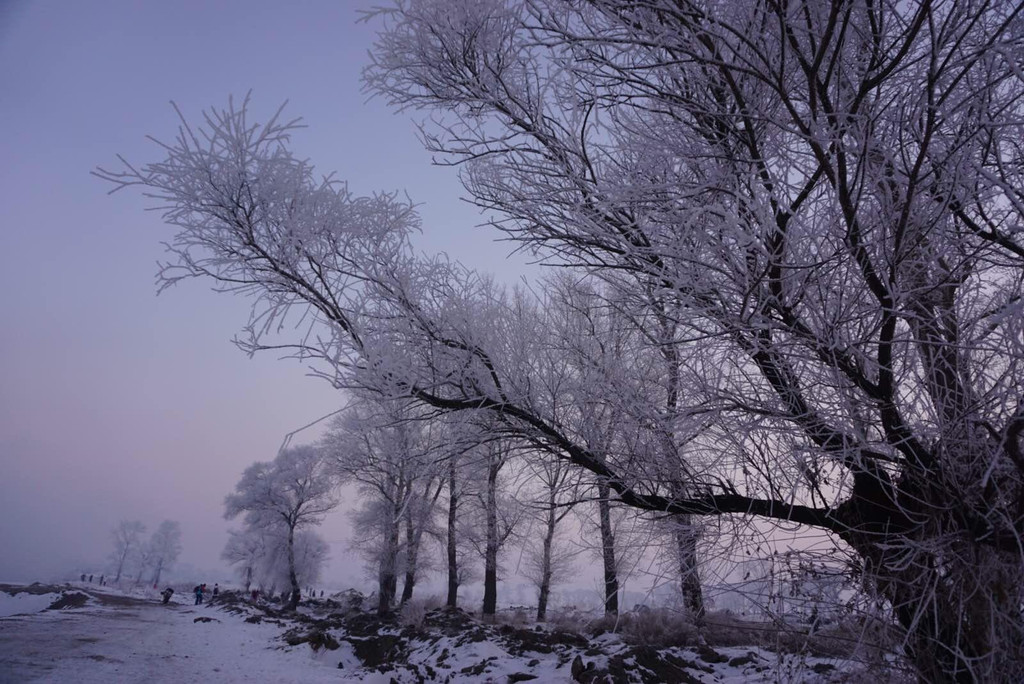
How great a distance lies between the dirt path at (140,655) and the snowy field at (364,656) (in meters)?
0.03

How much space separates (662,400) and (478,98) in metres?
2.52

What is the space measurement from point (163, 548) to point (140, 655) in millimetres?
73110

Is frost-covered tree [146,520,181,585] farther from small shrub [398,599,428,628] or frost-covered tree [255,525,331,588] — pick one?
small shrub [398,599,428,628]

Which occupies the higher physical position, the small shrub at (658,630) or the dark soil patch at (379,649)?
the small shrub at (658,630)

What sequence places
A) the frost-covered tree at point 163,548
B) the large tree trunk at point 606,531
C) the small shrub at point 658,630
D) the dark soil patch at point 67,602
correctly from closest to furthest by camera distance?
the large tree trunk at point 606,531 < the small shrub at point 658,630 < the dark soil patch at point 67,602 < the frost-covered tree at point 163,548

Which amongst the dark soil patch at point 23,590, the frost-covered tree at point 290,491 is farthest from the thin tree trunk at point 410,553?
the dark soil patch at point 23,590

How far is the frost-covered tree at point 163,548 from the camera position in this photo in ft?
226

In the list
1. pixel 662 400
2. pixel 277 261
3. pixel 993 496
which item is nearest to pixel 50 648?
pixel 277 261

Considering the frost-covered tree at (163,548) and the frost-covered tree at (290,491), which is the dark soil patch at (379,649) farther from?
the frost-covered tree at (163,548)

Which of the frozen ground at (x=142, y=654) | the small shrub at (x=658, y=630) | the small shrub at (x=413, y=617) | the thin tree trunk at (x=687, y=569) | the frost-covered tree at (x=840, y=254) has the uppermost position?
the frost-covered tree at (x=840, y=254)

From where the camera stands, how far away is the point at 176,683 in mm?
9070

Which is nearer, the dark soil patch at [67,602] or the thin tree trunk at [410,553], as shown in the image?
the thin tree trunk at [410,553]

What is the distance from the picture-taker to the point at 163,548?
69812 millimetres

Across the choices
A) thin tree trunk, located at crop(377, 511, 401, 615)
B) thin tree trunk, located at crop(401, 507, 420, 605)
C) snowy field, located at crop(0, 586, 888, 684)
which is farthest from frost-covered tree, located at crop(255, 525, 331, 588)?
snowy field, located at crop(0, 586, 888, 684)
